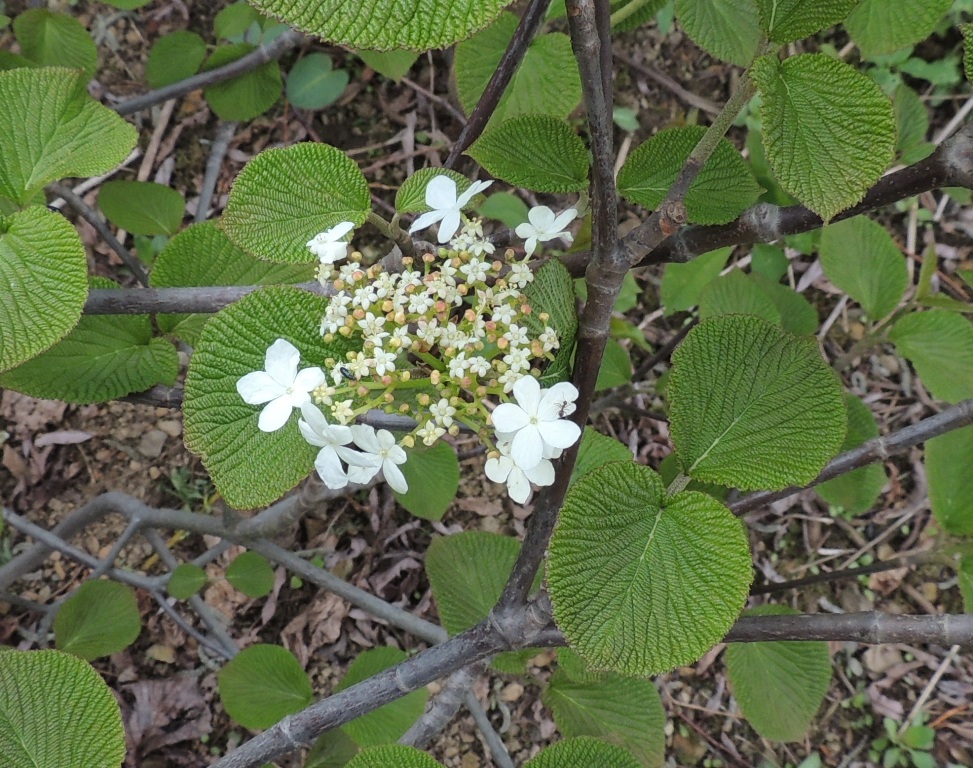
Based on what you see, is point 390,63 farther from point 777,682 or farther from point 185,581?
point 777,682

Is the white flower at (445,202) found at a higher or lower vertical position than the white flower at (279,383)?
higher

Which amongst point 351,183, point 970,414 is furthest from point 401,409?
point 970,414

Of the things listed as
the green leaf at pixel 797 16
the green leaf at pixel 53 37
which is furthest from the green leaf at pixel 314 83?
the green leaf at pixel 797 16

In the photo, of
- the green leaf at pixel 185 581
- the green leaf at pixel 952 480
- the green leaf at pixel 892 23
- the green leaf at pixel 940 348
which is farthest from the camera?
the green leaf at pixel 185 581

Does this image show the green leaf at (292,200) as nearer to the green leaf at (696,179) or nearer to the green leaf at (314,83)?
the green leaf at (696,179)

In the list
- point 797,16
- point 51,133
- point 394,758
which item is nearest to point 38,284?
point 51,133

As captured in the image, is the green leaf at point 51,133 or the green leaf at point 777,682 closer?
the green leaf at point 51,133
